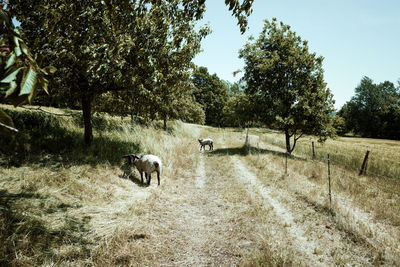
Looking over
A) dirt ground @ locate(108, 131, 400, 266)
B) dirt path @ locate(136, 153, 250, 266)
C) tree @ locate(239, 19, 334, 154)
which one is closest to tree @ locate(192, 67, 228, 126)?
tree @ locate(239, 19, 334, 154)

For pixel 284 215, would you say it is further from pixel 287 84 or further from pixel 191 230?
pixel 287 84

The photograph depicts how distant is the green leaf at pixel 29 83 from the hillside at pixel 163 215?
3.55m

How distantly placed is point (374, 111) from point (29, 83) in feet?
339

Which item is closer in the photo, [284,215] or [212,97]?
[284,215]

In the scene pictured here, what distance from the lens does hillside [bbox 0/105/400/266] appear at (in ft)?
12.6

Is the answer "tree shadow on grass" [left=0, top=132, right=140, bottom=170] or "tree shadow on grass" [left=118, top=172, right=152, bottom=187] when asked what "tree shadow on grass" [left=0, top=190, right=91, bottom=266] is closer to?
"tree shadow on grass" [left=0, top=132, right=140, bottom=170]

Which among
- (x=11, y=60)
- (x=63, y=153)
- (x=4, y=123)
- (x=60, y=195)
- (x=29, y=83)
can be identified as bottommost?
(x=60, y=195)

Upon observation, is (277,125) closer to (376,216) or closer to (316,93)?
(316,93)

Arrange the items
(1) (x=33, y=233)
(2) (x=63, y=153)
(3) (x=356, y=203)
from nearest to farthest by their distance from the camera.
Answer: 1. (1) (x=33, y=233)
2. (3) (x=356, y=203)
3. (2) (x=63, y=153)

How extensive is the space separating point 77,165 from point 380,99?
103 metres

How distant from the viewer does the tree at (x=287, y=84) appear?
671 inches

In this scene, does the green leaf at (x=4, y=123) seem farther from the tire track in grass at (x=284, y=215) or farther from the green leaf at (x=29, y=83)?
the tire track in grass at (x=284, y=215)

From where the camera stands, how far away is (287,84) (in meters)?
18.3

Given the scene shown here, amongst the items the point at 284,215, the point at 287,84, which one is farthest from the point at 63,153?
the point at 287,84
